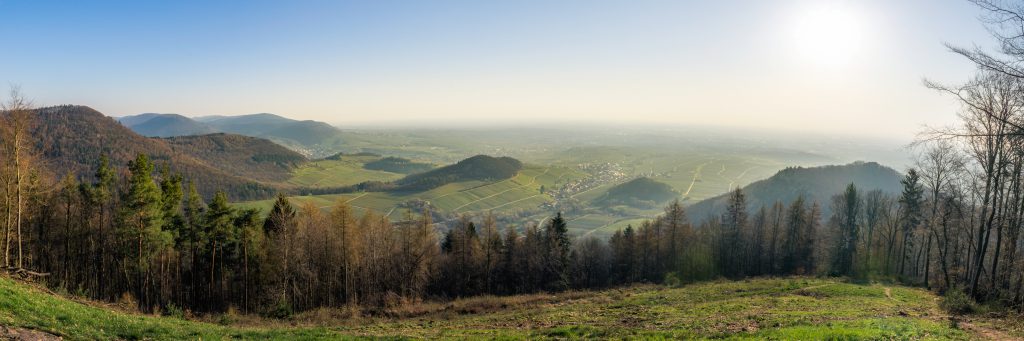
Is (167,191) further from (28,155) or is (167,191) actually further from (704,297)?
(704,297)

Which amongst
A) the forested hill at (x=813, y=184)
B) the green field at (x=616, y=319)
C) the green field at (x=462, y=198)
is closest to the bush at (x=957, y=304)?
the green field at (x=616, y=319)

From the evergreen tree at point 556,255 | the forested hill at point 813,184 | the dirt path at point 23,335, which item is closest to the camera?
the dirt path at point 23,335

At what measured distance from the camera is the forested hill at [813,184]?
10800 centimetres

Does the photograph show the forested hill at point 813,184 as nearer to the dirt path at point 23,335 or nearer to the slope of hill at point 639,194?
the slope of hill at point 639,194

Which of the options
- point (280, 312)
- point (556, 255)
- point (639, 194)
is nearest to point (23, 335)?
point (280, 312)

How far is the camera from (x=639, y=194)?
561 feet

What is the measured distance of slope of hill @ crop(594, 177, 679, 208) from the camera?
16338 cm

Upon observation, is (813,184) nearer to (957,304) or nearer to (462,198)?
(462,198)

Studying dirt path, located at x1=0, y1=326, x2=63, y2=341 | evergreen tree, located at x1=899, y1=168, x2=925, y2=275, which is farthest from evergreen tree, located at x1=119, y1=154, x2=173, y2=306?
evergreen tree, located at x1=899, y1=168, x2=925, y2=275

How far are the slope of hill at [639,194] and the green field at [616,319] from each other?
136163 millimetres

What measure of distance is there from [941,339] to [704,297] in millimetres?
14315

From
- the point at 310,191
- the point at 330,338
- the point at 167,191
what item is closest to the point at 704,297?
the point at 330,338

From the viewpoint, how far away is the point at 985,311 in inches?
669

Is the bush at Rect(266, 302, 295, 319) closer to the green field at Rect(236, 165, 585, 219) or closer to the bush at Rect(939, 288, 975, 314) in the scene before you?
the bush at Rect(939, 288, 975, 314)
